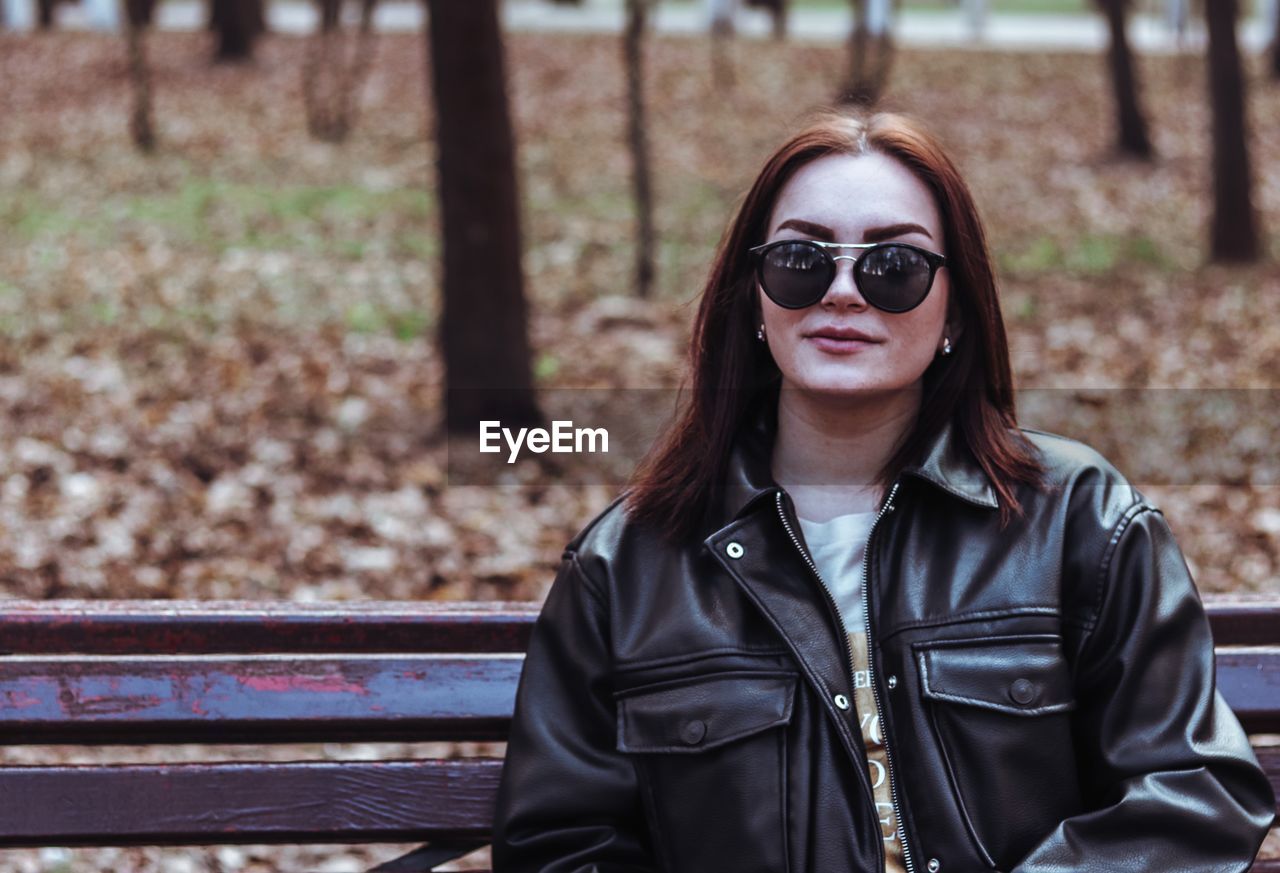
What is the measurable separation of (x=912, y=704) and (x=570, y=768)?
0.55m

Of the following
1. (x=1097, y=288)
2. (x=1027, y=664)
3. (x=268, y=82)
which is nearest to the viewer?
(x=1027, y=664)

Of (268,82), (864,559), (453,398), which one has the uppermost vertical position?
(268,82)

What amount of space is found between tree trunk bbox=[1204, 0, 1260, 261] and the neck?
34.9ft

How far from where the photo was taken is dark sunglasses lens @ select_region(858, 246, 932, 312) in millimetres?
2473

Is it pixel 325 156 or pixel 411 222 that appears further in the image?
pixel 325 156

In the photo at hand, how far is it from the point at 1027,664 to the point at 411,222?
11075 mm

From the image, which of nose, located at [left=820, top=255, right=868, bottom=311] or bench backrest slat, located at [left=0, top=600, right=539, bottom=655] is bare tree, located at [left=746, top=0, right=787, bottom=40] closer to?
bench backrest slat, located at [left=0, top=600, right=539, bottom=655]

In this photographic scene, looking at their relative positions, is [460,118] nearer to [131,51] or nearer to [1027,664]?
[1027,664]

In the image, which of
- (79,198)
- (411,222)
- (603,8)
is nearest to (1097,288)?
(411,222)

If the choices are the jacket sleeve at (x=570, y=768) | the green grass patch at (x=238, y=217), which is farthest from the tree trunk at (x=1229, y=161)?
the jacket sleeve at (x=570, y=768)

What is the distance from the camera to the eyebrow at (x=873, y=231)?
251 cm

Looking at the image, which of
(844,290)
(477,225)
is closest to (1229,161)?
(477,225)

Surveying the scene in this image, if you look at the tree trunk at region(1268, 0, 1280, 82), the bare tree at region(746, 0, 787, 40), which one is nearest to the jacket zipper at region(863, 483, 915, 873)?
the tree trunk at region(1268, 0, 1280, 82)

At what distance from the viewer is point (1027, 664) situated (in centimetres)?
237
